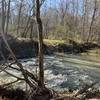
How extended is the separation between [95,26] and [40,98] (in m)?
45.0

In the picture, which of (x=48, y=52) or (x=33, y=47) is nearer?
(x=33, y=47)

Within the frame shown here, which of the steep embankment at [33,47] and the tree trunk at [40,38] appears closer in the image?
the tree trunk at [40,38]

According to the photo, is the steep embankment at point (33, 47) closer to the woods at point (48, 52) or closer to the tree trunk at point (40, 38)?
the woods at point (48, 52)

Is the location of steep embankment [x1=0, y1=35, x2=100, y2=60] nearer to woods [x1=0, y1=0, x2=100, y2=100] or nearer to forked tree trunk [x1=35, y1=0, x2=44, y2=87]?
woods [x1=0, y1=0, x2=100, y2=100]

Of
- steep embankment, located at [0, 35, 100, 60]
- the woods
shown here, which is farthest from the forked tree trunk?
steep embankment, located at [0, 35, 100, 60]

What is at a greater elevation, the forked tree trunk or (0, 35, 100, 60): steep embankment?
the forked tree trunk

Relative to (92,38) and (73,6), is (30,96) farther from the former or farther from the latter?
(73,6)

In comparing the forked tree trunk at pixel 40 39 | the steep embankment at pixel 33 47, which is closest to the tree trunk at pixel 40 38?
the forked tree trunk at pixel 40 39

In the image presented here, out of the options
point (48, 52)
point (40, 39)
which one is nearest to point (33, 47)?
point (48, 52)

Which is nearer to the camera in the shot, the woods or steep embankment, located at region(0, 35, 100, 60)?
the woods

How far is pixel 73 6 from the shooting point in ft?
181

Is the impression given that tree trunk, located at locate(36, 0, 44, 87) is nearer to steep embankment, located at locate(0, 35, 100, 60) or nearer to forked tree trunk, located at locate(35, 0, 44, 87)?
forked tree trunk, located at locate(35, 0, 44, 87)

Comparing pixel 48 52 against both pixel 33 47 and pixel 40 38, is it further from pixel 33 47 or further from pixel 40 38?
pixel 40 38

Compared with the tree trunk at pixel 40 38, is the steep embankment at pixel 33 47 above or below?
below
